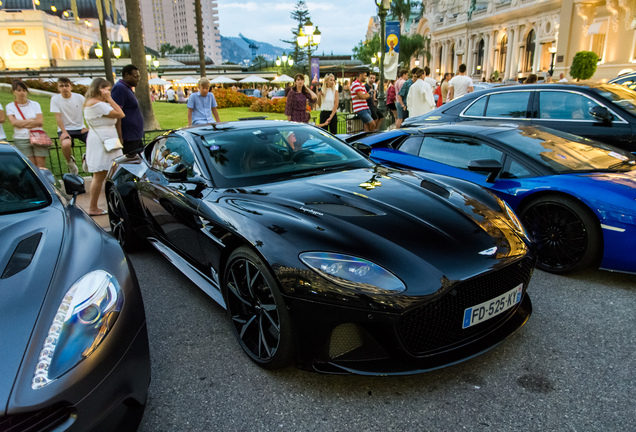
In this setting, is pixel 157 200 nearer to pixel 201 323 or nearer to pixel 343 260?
pixel 201 323

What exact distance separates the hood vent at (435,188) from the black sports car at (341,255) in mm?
16

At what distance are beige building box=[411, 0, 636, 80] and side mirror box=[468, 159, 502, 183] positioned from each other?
30.6 meters

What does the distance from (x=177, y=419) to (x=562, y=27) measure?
40.0 metres

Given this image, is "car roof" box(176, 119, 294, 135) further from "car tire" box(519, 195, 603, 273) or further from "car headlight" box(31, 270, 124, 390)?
"car tire" box(519, 195, 603, 273)

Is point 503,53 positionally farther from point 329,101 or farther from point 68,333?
point 68,333

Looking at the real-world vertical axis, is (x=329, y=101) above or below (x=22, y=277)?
above

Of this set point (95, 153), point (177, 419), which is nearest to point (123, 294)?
point (177, 419)

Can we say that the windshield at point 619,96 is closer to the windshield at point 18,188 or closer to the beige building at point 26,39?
the windshield at point 18,188

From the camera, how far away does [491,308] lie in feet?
7.79

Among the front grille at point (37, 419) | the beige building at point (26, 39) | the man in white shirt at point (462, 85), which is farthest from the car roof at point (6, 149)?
the beige building at point (26, 39)

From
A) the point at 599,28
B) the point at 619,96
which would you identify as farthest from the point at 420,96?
the point at 599,28

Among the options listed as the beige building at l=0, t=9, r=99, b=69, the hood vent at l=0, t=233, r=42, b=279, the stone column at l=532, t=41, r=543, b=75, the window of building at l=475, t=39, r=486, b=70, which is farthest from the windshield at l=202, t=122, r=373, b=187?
the beige building at l=0, t=9, r=99, b=69

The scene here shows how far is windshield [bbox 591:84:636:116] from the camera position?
5453 millimetres

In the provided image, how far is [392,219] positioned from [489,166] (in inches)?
71.2
